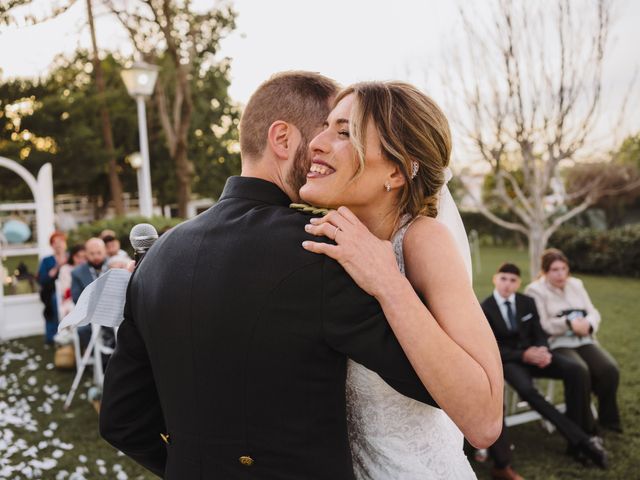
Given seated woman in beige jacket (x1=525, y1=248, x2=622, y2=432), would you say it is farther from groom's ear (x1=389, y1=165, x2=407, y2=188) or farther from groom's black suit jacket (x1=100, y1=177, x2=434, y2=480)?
groom's black suit jacket (x1=100, y1=177, x2=434, y2=480)

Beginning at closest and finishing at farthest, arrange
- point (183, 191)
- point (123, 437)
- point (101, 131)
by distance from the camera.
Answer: point (123, 437) < point (183, 191) < point (101, 131)

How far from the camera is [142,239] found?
5.95ft

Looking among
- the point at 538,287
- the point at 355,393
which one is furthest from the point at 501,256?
the point at 355,393

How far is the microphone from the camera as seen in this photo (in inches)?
70.9

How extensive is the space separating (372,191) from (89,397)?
659cm

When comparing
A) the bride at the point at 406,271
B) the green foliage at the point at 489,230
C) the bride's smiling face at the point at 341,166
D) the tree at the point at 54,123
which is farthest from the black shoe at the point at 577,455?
the green foliage at the point at 489,230

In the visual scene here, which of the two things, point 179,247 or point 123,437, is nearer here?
point 179,247

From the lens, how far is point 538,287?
20.7 ft

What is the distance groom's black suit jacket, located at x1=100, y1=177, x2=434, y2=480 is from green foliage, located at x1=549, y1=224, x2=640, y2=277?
18.1 m

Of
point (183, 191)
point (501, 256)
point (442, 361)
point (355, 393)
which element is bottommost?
point (501, 256)

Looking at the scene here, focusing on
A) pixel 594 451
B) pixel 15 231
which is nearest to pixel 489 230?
pixel 15 231

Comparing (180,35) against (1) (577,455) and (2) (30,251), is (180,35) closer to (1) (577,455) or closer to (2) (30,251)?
(2) (30,251)

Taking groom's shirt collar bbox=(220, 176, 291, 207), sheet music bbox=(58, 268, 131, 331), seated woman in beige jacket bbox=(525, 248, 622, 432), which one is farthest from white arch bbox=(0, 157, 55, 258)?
groom's shirt collar bbox=(220, 176, 291, 207)

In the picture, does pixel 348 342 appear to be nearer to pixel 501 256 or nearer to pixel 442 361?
Result: pixel 442 361
